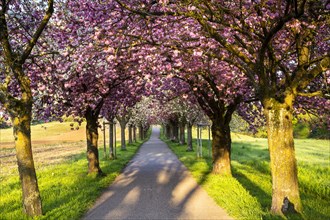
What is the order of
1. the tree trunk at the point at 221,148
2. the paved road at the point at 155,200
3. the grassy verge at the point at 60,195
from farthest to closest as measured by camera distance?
1. the tree trunk at the point at 221,148
2. the grassy verge at the point at 60,195
3. the paved road at the point at 155,200

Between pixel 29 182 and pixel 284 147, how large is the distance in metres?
7.60

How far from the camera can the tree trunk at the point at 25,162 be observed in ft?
36.2

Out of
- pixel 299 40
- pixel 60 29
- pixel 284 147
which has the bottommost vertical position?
pixel 284 147

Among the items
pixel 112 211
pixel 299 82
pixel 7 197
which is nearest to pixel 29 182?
pixel 112 211

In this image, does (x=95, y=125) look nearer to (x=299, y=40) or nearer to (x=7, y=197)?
(x=7, y=197)

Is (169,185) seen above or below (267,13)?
below

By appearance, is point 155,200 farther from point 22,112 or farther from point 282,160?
point 22,112

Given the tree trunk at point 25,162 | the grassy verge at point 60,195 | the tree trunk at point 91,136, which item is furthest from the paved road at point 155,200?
the tree trunk at point 91,136

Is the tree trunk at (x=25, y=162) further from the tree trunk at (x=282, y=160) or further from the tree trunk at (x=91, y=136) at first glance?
the tree trunk at (x=91, y=136)

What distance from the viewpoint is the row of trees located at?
10781 mm

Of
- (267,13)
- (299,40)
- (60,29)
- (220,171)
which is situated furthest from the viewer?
(220,171)

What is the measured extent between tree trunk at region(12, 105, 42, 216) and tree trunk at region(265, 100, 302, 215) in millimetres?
7101

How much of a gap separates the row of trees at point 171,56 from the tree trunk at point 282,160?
→ 29 millimetres

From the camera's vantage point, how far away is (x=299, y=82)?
10.9 m
